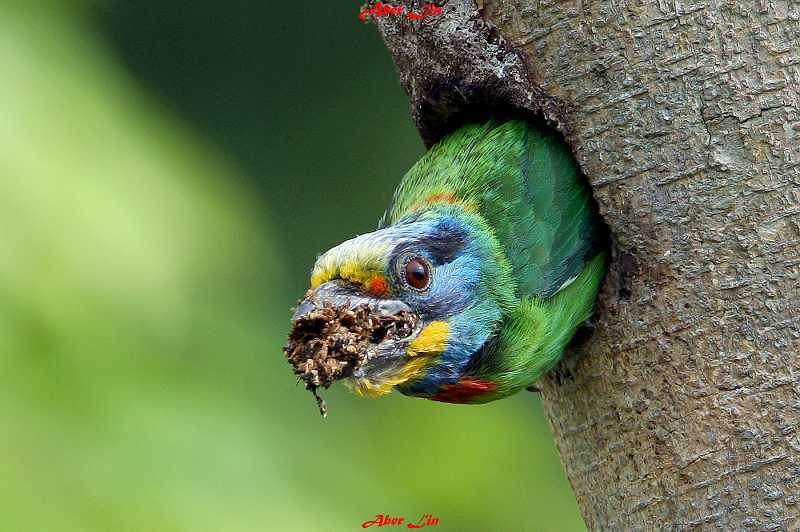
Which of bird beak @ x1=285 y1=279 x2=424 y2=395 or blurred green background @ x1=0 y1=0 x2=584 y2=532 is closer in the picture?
bird beak @ x1=285 y1=279 x2=424 y2=395

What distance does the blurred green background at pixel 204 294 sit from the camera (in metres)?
3.81

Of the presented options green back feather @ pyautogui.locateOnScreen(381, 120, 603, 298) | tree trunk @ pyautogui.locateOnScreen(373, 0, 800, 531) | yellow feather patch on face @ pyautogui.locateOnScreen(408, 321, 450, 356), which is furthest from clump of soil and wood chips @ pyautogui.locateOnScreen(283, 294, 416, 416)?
tree trunk @ pyautogui.locateOnScreen(373, 0, 800, 531)

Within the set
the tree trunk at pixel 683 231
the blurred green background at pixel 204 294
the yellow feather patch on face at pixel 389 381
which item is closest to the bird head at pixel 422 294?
the yellow feather patch on face at pixel 389 381

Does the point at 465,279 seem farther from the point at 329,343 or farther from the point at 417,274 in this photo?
the point at 329,343

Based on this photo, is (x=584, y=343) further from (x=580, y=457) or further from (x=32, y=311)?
(x=32, y=311)

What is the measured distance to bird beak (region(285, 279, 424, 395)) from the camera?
2088 millimetres

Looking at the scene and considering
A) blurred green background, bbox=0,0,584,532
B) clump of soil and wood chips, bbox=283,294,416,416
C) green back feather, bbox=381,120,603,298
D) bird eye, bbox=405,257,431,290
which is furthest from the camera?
blurred green background, bbox=0,0,584,532

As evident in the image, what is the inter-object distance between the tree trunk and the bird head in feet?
1.30

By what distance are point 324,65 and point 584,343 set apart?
5.52 m

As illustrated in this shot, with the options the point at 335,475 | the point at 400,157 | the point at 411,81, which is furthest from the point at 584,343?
the point at 400,157

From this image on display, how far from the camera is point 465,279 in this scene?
7.96 ft

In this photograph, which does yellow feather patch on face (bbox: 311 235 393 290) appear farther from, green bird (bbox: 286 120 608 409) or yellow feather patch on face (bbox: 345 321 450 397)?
yellow feather patch on face (bbox: 345 321 450 397)

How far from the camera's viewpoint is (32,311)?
3.69 metres

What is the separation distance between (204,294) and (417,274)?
2949 millimetres
